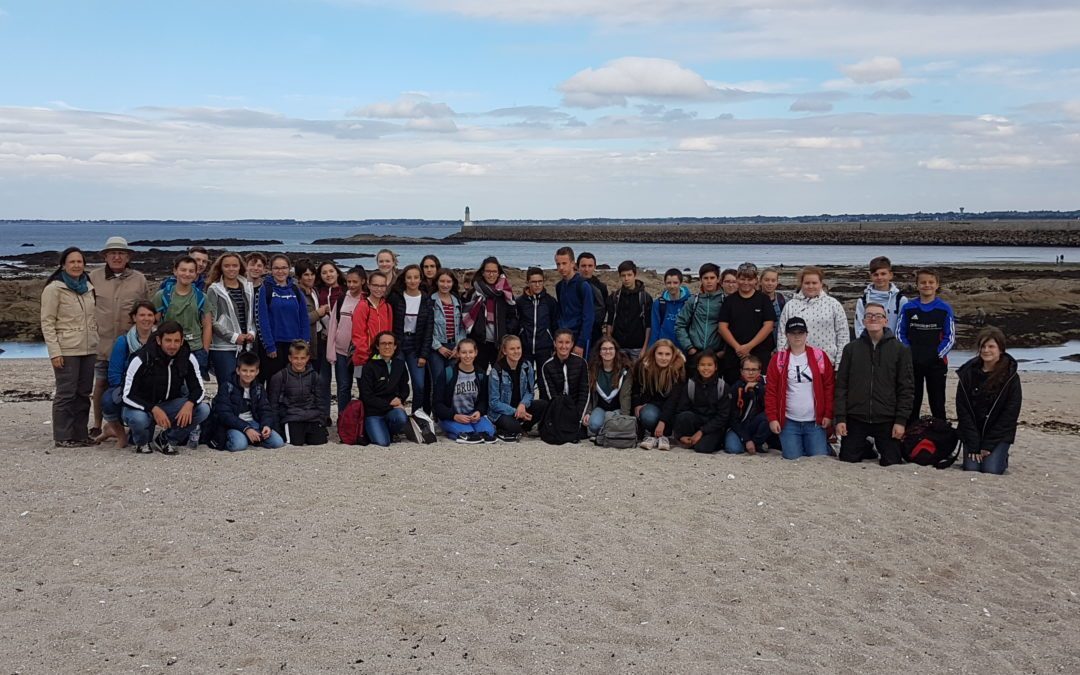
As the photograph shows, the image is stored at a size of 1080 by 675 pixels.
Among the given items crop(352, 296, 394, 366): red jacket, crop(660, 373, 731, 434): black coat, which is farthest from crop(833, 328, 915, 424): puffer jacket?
crop(352, 296, 394, 366): red jacket

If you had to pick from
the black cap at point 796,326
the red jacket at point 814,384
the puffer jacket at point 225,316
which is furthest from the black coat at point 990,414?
the puffer jacket at point 225,316

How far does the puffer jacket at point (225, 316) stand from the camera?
833cm

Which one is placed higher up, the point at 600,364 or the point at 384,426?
the point at 600,364

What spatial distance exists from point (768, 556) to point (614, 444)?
2879mm

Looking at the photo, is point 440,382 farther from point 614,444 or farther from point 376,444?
point 614,444

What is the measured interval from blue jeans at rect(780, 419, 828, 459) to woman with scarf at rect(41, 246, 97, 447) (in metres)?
6.39

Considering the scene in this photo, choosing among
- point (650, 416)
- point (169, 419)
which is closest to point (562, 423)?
point (650, 416)

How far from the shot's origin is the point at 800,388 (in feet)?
26.3

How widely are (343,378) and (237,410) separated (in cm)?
111

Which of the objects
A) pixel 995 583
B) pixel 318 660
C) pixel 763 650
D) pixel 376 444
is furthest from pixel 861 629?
pixel 376 444

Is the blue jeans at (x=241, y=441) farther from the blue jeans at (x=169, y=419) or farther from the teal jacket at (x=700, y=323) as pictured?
the teal jacket at (x=700, y=323)

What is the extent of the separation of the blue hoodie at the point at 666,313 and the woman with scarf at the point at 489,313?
146 centimetres

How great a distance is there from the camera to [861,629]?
4.75 metres

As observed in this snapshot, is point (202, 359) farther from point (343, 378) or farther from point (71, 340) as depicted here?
point (343, 378)
